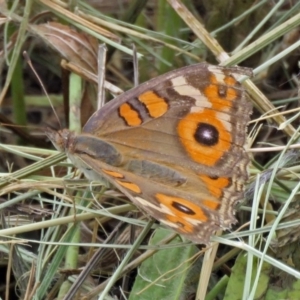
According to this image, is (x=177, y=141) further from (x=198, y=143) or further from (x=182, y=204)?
(x=182, y=204)

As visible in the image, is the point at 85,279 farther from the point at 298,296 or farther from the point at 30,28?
the point at 30,28

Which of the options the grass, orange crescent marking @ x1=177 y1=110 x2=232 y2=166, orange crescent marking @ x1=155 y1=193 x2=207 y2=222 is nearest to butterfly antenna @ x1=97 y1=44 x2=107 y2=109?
the grass

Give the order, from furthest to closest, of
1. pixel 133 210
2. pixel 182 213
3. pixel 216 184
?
pixel 133 210 → pixel 216 184 → pixel 182 213

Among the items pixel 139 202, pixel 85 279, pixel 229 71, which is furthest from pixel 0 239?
pixel 229 71

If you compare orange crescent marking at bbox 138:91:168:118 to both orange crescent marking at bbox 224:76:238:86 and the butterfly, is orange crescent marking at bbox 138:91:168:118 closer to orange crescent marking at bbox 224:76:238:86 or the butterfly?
the butterfly

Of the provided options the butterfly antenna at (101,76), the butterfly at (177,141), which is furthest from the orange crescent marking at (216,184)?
the butterfly antenna at (101,76)

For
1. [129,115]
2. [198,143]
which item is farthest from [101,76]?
[198,143]

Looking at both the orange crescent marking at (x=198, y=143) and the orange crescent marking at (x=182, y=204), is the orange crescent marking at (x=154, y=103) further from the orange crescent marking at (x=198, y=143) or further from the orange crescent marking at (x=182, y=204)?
the orange crescent marking at (x=182, y=204)
